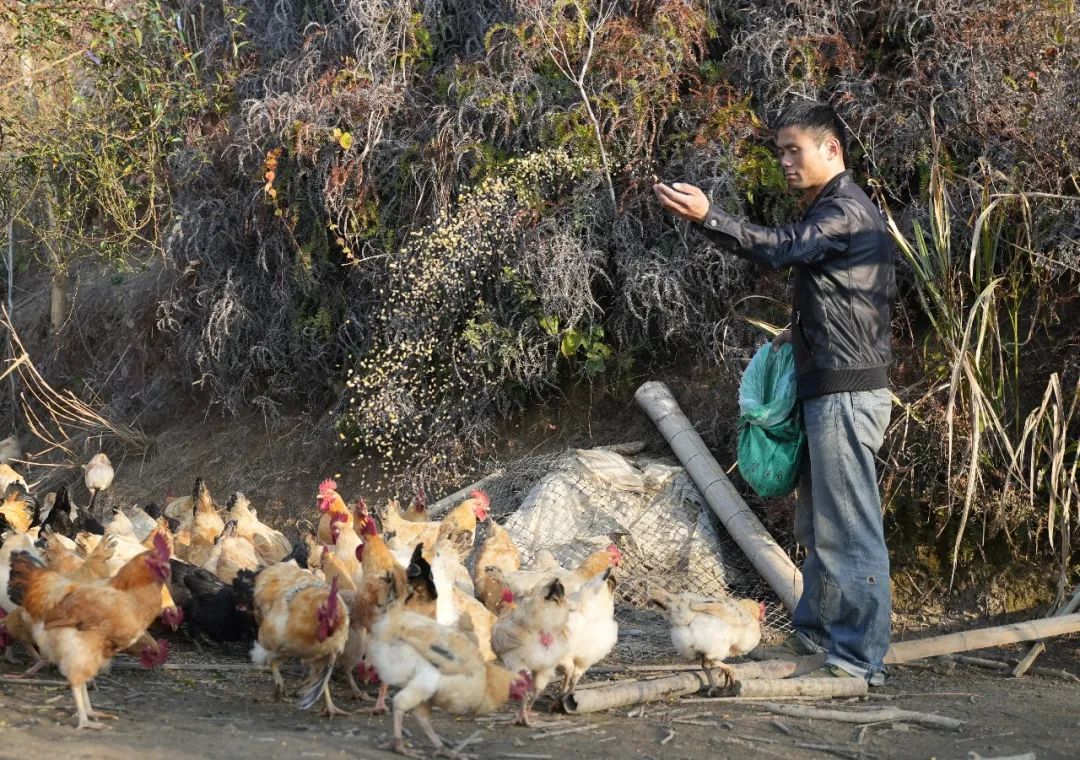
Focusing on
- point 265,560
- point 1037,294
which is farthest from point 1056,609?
point 265,560

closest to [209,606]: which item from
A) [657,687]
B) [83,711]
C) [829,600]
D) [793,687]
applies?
[83,711]

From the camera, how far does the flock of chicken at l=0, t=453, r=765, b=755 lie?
4.45m

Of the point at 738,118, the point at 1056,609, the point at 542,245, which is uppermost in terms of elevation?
the point at 738,118

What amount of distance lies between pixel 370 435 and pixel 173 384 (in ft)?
11.9

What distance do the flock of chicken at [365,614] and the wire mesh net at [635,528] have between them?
831 mm

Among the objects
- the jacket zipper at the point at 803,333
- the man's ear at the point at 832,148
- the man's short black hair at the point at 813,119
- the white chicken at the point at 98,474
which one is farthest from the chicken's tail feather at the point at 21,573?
the white chicken at the point at 98,474

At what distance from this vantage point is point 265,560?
691cm

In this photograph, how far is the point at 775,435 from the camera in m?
5.61

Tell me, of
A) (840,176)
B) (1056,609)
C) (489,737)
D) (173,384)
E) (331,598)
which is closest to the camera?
(489,737)

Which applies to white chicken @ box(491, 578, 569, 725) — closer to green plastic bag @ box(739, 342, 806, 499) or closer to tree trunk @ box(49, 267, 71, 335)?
green plastic bag @ box(739, 342, 806, 499)

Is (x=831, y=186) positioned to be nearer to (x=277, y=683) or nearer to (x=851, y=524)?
(x=851, y=524)

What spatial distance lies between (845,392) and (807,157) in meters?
1.13

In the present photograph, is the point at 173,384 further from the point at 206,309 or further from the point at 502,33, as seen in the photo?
the point at 502,33

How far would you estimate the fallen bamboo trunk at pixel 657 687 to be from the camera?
4.84m
